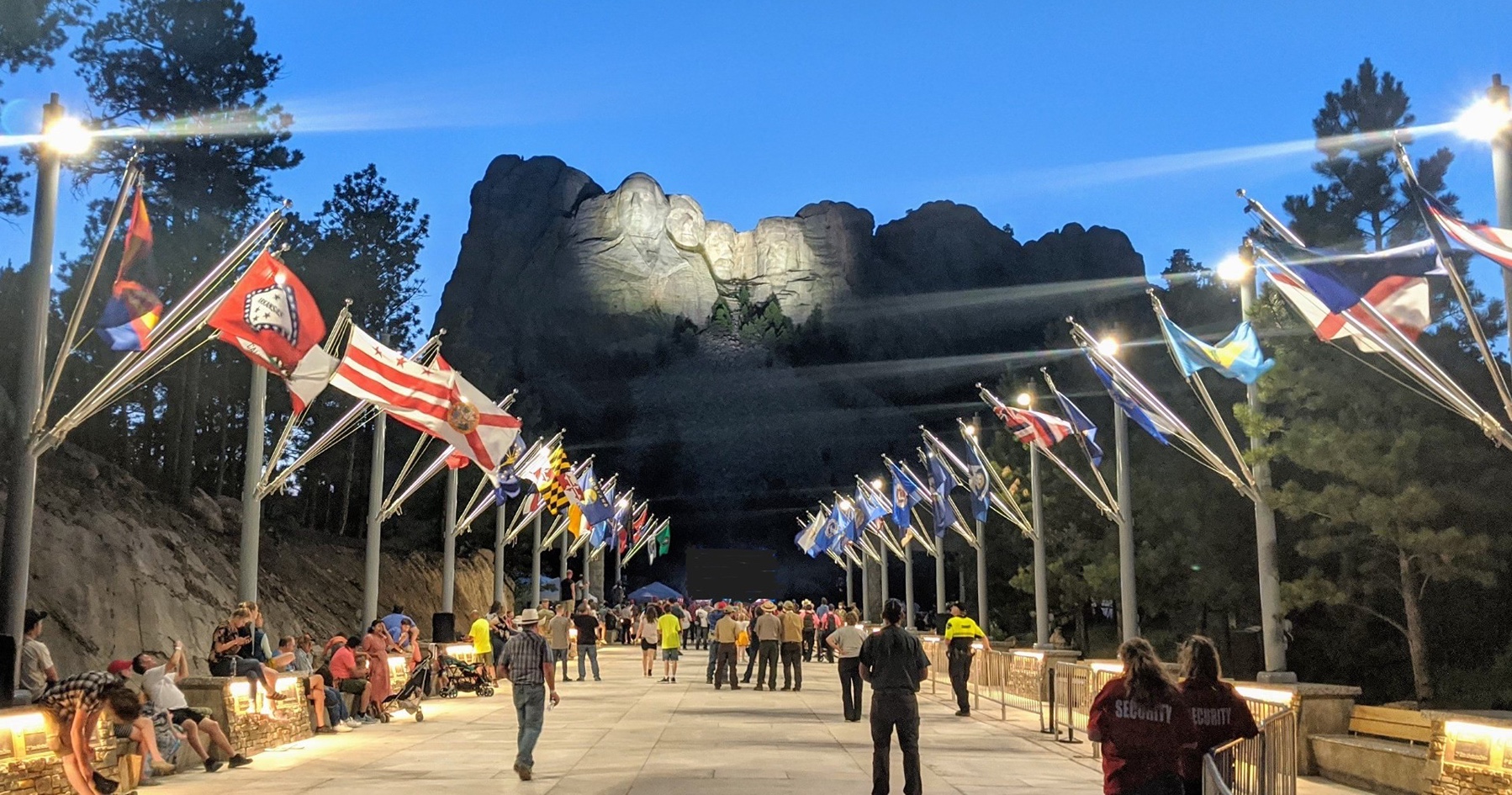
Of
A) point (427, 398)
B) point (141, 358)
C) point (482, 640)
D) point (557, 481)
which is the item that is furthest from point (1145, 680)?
point (557, 481)

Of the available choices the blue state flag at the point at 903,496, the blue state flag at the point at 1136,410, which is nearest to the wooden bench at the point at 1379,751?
the blue state flag at the point at 1136,410

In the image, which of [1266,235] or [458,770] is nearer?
[458,770]

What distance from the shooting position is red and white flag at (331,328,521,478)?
737 inches

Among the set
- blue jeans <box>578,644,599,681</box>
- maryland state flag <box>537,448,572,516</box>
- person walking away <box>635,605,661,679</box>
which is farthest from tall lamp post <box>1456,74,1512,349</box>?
maryland state flag <box>537,448,572,516</box>

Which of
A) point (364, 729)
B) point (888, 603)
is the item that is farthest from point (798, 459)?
point (888, 603)

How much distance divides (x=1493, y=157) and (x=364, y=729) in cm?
1571

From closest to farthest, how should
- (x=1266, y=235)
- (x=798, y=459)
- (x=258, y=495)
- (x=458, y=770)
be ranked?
1. (x=458, y=770)
2. (x=1266, y=235)
3. (x=258, y=495)
4. (x=798, y=459)

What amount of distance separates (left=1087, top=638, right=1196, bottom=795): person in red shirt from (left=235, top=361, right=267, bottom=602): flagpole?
14129 mm

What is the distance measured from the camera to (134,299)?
13391mm

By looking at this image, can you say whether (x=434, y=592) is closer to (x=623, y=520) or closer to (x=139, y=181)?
(x=623, y=520)

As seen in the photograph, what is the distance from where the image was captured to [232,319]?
14820 millimetres

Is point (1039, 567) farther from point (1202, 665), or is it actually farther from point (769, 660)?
point (1202, 665)

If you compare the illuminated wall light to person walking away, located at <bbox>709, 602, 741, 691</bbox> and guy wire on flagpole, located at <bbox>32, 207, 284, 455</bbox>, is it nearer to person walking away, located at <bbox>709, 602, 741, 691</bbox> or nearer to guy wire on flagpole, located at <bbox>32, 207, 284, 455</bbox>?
guy wire on flagpole, located at <bbox>32, 207, 284, 455</bbox>

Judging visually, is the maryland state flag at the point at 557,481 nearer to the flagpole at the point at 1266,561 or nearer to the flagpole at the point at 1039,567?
the flagpole at the point at 1039,567
